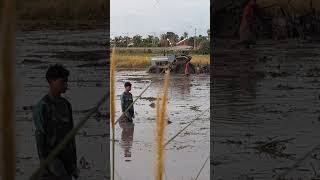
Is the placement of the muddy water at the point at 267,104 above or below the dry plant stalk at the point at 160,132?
below

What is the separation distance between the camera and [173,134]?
10.5 ft

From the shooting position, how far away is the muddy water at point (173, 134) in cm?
311

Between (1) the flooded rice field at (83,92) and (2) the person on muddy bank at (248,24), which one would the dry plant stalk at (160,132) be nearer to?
(1) the flooded rice field at (83,92)

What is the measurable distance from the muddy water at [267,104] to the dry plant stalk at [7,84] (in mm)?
2585

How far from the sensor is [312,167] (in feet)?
8.70

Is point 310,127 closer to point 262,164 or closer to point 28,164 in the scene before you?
point 262,164

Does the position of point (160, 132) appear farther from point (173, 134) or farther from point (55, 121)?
point (173, 134)

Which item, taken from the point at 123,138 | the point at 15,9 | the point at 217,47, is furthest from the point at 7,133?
the point at 123,138

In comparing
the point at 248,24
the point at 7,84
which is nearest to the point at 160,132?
the point at 7,84

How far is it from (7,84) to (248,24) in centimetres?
247

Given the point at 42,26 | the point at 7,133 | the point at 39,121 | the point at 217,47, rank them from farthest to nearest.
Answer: the point at 217,47
the point at 42,26
the point at 39,121
the point at 7,133

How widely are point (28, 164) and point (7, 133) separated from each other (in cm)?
204

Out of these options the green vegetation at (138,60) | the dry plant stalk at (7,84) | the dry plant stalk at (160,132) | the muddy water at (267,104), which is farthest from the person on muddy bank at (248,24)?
the dry plant stalk at (7,84)

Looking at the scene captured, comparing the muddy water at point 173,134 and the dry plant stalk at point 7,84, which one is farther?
the muddy water at point 173,134
